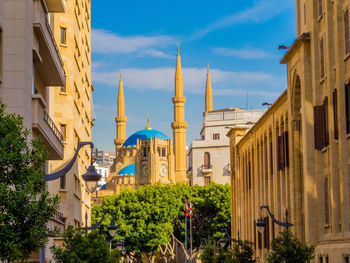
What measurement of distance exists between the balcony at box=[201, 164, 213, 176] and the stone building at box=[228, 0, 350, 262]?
186ft

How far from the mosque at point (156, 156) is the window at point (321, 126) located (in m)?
123

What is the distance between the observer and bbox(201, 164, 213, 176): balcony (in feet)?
338

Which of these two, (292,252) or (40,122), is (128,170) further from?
(40,122)

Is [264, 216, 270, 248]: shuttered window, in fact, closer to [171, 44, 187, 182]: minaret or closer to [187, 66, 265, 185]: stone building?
[187, 66, 265, 185]: stone building

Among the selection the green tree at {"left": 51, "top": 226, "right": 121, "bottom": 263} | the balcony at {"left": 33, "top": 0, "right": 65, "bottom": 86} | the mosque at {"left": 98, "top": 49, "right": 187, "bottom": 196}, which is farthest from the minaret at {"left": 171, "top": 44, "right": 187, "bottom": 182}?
the balcony at {"left": 33, "top": 0, "right": 65, "bottom": 86}

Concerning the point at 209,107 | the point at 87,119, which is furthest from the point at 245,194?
the point at 209,107

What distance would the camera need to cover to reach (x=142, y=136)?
17662cm

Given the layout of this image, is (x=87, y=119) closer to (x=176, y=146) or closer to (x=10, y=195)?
(x=10, y=195)

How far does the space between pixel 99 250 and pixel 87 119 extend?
29719mm

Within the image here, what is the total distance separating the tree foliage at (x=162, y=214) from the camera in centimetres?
8138

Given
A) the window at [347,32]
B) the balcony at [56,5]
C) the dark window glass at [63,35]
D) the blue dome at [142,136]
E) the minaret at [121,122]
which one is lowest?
the window at [347,32]

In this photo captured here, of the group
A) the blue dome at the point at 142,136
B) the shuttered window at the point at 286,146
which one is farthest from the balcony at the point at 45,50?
the blue dome at the point at 142,136

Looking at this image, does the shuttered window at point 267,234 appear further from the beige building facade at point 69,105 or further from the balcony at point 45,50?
the balcony at point 45,50

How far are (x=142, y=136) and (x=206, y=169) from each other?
7408cm
